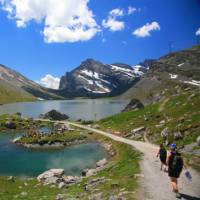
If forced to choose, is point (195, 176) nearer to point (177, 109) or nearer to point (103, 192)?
point (103, 192)

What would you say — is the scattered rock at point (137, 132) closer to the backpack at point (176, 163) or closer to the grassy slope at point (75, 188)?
the grassy slope at point (75, 188)

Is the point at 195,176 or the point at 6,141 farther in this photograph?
the point at 6,141

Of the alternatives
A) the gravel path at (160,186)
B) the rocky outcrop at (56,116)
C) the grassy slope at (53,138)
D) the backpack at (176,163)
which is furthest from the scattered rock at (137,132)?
the rocky outcrop at (56,116)

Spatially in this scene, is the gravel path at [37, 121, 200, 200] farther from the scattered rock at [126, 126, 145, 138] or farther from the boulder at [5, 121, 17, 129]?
the boulder at [5, 121, 17, 129]

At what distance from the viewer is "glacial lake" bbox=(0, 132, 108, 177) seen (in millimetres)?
60719

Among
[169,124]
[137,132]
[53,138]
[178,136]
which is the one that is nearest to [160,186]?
[178,136]

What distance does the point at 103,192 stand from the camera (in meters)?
30.6

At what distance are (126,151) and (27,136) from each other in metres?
39.7

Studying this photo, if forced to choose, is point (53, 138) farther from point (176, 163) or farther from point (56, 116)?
point (176, 163)

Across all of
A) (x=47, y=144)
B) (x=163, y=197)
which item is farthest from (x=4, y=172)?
(x=163, y=197)

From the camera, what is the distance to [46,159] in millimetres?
70688

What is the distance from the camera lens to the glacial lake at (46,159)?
199 ft

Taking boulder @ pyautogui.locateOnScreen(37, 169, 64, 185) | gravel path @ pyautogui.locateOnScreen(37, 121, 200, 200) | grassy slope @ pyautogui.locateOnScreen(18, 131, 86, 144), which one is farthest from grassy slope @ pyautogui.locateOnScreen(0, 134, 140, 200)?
grassy slope @ pyautogui.locateOnScreen(18, 131, 86, 144)

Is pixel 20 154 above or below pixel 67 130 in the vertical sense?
below
